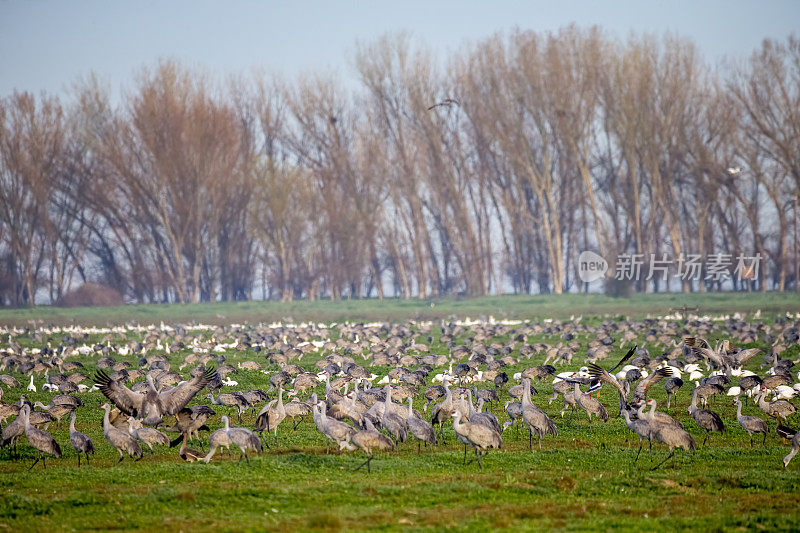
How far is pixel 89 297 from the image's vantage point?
68.4 metres

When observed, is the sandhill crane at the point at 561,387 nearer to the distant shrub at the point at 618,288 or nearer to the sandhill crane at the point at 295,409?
the sandhill crane at the point at 295,409

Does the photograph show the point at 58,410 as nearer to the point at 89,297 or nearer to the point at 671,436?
the point at 671,436

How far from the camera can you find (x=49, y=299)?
69.8 meters

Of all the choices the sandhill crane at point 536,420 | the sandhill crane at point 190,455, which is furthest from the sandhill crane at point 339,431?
the sandhill crane at point 536,420

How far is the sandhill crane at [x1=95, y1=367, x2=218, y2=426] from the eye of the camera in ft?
49.1

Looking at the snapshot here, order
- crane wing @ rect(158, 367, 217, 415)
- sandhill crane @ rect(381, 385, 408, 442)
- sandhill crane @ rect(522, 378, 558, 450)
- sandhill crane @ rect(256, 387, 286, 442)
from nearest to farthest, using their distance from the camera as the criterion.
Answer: sandhill crane @ rect(381, 385, 408, 442) → sandhill crane @ rect(522, 378, 558, 450) → sandhill crane @ rect(256, 387, 286, 442) → crane wing @ rect(158, 367, 217, 415)

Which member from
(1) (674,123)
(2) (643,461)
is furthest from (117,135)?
(2) (643,461)

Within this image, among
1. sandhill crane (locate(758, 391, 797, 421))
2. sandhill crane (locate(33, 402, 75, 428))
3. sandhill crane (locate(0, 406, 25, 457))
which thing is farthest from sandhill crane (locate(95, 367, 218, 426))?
sandhill crane (locate(758, 391, 797, 421))

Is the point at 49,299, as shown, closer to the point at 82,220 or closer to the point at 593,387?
the point at 82,220

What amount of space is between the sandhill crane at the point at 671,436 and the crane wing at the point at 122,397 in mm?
8168

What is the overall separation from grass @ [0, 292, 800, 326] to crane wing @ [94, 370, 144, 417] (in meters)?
37.0

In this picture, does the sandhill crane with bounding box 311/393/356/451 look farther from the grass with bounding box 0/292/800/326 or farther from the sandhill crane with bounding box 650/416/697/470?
the grass with bounding box 0/292/800/326

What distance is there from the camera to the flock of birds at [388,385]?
14.0m

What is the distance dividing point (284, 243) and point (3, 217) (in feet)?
65.5
